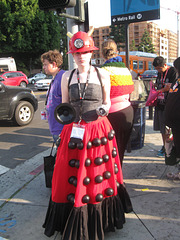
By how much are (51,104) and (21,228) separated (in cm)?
153

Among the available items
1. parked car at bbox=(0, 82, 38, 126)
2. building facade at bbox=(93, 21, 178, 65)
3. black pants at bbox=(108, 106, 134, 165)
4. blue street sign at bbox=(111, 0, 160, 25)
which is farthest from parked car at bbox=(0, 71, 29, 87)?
building facade at bbox=(93, 21, 178, 65)

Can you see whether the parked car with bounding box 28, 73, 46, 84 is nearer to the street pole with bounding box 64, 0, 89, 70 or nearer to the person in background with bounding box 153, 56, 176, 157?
the street pole with bounding box 64, 0, 89, 70

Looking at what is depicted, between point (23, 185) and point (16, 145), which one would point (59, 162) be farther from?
point (16, 145)

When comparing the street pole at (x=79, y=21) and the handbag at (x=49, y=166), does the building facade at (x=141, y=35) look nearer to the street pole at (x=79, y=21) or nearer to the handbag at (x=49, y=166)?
the street pole at (x=79, y=21)

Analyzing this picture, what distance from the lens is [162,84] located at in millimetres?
4410

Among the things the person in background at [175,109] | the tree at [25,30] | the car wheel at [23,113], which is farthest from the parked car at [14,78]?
the person in background at [175,109]

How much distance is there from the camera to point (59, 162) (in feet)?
8.07

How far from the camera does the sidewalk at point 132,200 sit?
2.60 meters

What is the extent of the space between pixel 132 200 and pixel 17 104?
616 cm

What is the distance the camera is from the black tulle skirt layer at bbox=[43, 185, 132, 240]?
2.31 metres

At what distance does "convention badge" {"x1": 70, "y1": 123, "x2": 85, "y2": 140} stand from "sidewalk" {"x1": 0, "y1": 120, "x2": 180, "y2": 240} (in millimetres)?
1084

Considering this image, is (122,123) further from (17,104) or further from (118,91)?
(17,104)

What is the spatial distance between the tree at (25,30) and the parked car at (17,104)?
88.7 feet

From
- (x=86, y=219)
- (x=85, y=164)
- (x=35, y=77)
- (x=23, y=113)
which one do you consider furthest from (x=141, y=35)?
(x=86, y=219)
